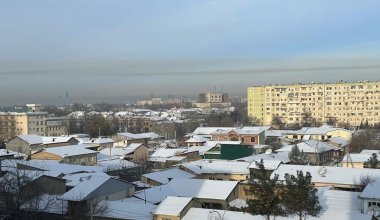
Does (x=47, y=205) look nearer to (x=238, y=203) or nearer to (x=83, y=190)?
(x=83, y=190)

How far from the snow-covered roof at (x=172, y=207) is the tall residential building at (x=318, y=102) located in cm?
4611

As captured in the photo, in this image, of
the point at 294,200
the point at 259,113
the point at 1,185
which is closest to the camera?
the point at 294,200

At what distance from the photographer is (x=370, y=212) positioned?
1104 cm

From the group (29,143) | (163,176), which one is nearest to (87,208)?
(163,176)

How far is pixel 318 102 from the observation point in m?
56.6

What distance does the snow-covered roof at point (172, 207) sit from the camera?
11.3m

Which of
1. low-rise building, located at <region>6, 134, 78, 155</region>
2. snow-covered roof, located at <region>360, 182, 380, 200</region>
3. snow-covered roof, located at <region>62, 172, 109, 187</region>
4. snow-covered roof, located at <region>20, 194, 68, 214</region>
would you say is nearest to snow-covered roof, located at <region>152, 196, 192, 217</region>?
snow-covered roof, located at <region>20, 194, 68, 214</region>

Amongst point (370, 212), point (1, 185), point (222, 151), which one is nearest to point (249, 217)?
point (370, 212)

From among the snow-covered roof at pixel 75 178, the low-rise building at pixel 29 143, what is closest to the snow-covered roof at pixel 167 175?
the snow-covered roof at pixel 75 178

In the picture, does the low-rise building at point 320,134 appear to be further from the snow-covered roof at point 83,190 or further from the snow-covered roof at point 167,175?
the snow-covered roof at point 83,190

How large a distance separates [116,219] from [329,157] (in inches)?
707

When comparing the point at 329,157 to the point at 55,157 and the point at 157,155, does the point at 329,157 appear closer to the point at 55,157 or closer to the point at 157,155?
the point at 157,155

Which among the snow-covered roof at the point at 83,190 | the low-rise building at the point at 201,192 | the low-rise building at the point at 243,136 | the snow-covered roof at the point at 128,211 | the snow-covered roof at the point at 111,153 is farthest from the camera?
the low-rise building at the point at 243,136

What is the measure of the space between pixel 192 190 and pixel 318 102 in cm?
4593
